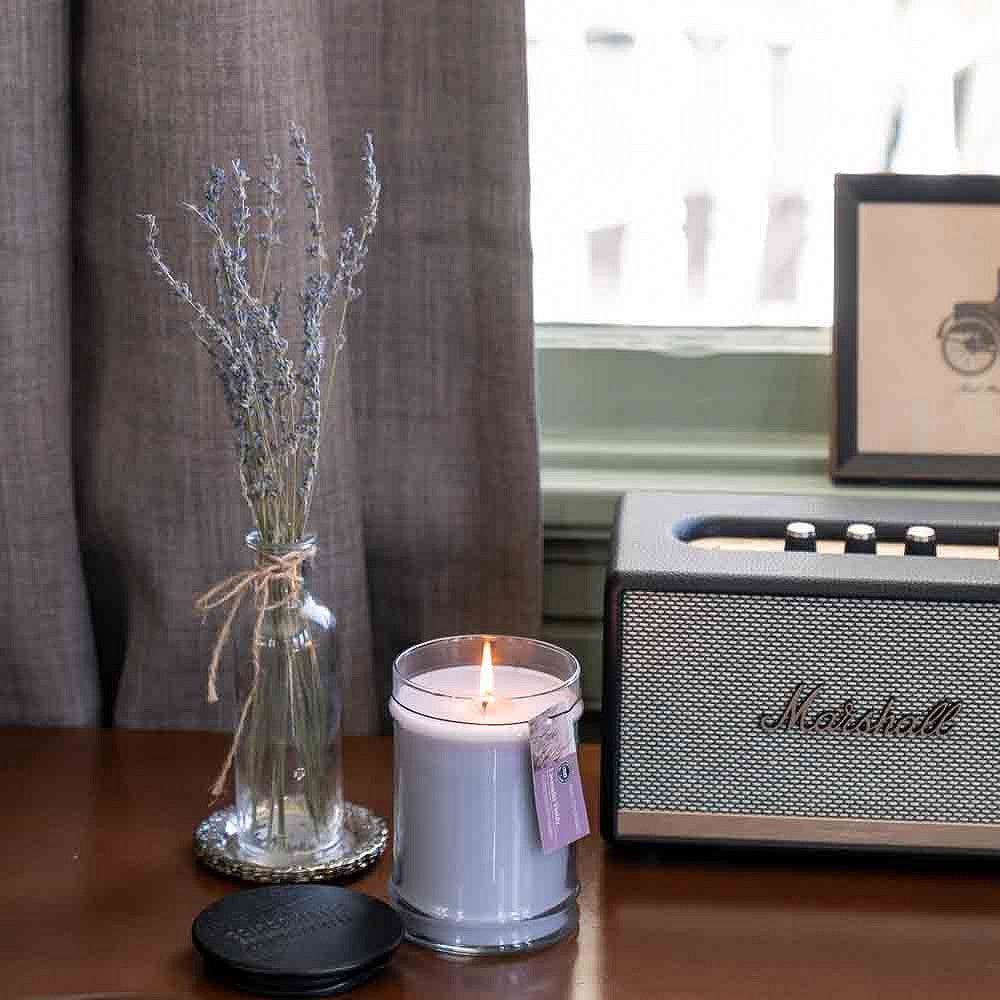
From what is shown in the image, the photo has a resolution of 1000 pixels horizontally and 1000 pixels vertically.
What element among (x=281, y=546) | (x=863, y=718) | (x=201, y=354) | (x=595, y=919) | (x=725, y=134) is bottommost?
(x=595, y=919)

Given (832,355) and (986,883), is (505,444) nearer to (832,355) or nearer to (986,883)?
(832,355)

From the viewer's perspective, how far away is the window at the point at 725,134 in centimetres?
125

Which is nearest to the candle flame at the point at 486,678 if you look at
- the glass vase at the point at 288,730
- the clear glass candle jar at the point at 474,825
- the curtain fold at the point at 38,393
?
the clear glass candle jar at the point at 474,825

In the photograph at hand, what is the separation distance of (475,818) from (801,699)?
21 centimetres

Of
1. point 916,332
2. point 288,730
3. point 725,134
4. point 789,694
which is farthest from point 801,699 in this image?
point 725,134

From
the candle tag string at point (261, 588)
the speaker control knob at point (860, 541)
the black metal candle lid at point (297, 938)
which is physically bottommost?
the black metal candle lid at point (297, 938)

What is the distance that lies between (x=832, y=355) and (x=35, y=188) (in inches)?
23.6

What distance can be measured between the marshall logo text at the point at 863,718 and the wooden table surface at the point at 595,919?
10cm

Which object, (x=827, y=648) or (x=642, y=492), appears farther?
(x=642, y=492)

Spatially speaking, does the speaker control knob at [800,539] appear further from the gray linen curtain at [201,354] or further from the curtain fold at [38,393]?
the curtain fold at [38,393]

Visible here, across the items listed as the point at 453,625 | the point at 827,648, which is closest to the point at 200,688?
the point at 453,625

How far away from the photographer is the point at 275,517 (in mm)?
916

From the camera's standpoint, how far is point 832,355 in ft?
3.92

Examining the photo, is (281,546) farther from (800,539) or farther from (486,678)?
(800,539)
